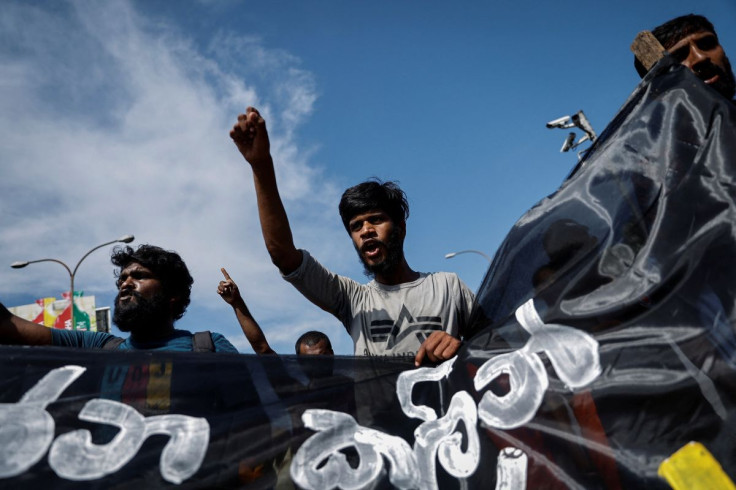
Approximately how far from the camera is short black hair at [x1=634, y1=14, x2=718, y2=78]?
8.02ft

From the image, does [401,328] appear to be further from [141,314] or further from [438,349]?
[141,314]

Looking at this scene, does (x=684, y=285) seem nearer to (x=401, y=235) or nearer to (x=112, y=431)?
(x=401, y=235)

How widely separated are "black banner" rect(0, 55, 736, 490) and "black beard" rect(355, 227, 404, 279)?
0.57 m

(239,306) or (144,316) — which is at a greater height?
(239,306)

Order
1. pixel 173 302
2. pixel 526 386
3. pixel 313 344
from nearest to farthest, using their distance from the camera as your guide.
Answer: pixel 526 386 → pixel 173 302 → pixel 313 344

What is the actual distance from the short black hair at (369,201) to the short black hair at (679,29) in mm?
1165

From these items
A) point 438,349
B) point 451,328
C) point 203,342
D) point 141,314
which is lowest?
point 438,349

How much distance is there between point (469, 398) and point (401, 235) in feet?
3.64

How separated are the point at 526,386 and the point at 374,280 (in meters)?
1.04

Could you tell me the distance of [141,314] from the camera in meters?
3.14

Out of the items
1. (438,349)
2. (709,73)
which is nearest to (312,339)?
(438,349)

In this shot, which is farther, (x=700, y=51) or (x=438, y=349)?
(x=700, y=51)

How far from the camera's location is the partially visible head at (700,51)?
2359mm

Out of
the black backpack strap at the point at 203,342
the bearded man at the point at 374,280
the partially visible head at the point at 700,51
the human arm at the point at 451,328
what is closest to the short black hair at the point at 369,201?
the bearded man at the point at 374,280
